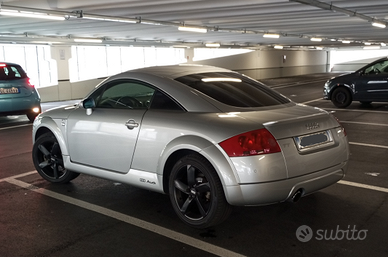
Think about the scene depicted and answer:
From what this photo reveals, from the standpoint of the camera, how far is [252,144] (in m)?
3.64

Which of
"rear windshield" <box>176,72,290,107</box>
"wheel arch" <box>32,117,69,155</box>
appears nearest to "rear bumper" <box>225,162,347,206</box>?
"rear windshield" <box>176,72,290,107</box>

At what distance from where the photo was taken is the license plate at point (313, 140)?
12.5ft

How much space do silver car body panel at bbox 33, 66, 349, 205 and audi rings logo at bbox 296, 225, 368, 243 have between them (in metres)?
0.38

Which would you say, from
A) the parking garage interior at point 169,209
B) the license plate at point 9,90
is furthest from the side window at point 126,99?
the license plate at point 9,90

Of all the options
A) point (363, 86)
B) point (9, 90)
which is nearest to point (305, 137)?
point (9, 90)

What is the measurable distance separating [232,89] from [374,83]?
9597 millimetres

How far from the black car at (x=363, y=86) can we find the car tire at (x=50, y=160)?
33.6ft

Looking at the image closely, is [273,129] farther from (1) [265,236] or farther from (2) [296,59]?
(2) [296,59]

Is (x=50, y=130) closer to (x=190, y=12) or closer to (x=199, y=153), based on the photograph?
(x=199, y=153)

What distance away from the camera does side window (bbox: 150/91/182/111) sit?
169 inches

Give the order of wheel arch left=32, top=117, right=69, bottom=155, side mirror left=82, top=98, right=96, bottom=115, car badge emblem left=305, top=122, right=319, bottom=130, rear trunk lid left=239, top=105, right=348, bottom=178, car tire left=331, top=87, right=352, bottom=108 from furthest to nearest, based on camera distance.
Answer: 1. car tire left=331, top=87, right=352, bottom=108
2. wheel arch left=32, top=117, right=69, bottom=155
3. side mirror left=82, top=98, right=96, bottom=115
4. car badge emblem left=305, top=122, right=319, bottom=130
5. rear trunk lid left=239, top=105, right=348, bottom=178

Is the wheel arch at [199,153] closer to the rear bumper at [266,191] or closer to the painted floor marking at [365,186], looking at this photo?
the rear bumper at [266,191]

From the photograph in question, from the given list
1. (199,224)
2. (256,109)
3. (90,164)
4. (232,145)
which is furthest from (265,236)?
(90,164)

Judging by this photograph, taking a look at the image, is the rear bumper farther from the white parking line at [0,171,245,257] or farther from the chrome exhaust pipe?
the white parking line at [0,171,245,257]
